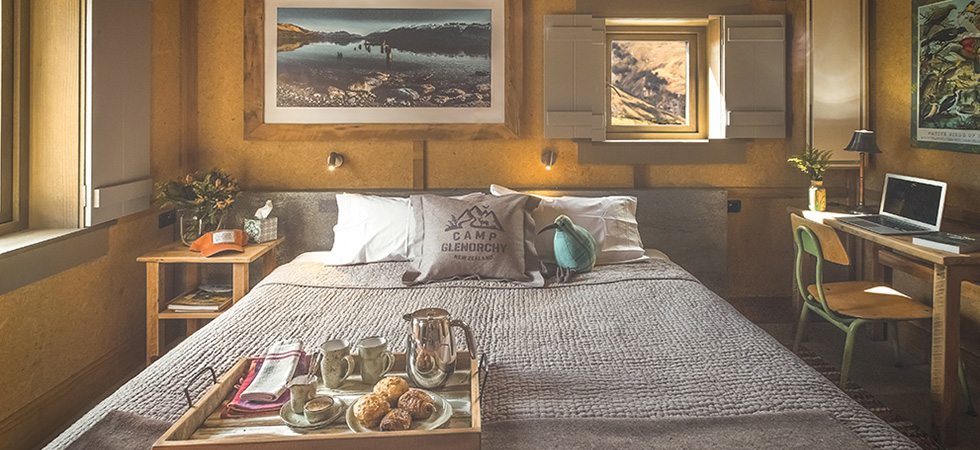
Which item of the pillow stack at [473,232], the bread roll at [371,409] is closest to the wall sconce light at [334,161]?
the pillow stack at [473,232]

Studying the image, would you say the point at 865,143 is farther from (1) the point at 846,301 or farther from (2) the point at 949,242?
(2) the point at 949,242

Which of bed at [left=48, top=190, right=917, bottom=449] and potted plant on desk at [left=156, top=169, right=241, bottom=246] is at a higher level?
potted plant on desk at [left=156, top=169, right=241, bottom=246]

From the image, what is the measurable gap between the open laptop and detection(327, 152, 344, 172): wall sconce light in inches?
104

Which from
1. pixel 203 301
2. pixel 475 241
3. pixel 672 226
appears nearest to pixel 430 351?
pixel 475 241

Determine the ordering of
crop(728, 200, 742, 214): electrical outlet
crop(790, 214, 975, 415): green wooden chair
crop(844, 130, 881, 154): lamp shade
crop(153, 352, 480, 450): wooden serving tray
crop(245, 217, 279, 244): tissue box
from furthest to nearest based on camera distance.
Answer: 1. crop(728, 200, 742, 214): electrical outlet
2. crop(245, 217, 279, 244): tissue box
3. crop(844, 130, 881, 154): lamp shade
4. crop(790, 214, 975, 415): green wooden chair
5. crop(153, 352, 480, 450): wooden serving tray

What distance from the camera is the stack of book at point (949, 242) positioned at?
2631 mm

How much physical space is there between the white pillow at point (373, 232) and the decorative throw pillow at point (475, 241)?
0.14 m

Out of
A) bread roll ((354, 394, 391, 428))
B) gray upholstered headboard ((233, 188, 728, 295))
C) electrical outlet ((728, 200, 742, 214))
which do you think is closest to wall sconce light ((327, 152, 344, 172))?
gray upholstered headboard ((233, 188, 728, 295))

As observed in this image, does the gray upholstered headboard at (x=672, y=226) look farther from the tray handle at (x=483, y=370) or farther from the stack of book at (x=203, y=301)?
the tray handle at (x=483, y=370)

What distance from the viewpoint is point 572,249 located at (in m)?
3.15

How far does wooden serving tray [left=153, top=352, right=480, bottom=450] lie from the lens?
1.33 metres

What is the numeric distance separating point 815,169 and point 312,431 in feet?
Result: 10.8

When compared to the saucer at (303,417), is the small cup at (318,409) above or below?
above

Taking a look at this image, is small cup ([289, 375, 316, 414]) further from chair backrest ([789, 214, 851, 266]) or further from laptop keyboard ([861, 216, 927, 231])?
laptop keyboard ([861, 216, 927, 231])
